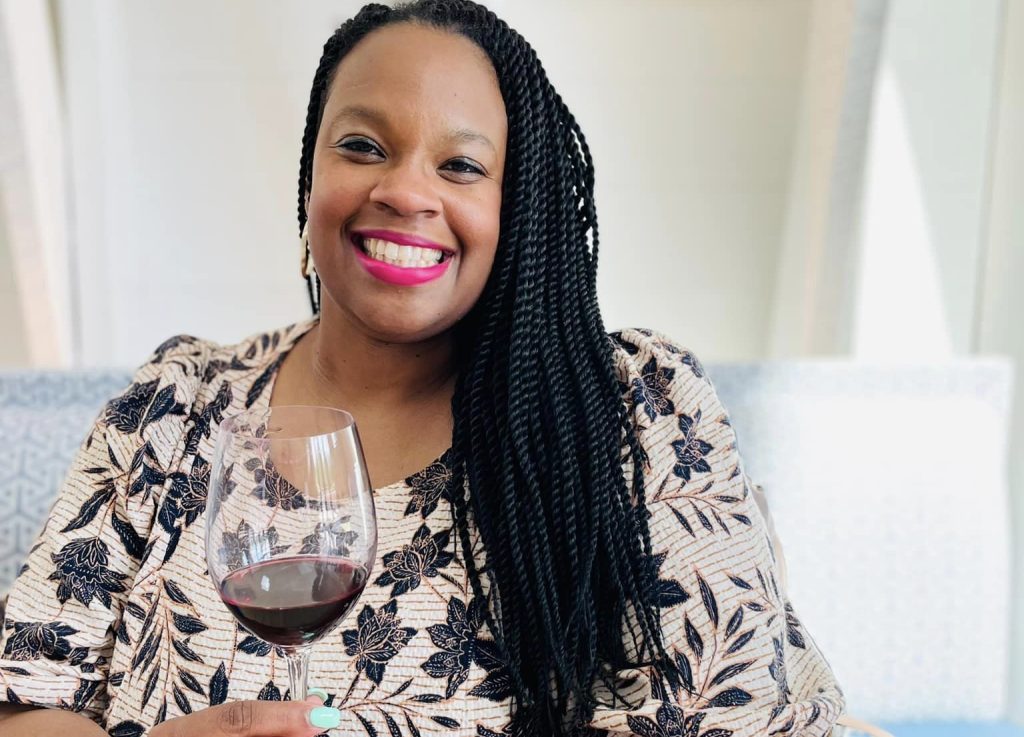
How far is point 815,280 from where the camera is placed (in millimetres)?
3184

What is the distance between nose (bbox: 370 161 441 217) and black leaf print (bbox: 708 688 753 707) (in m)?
0.60

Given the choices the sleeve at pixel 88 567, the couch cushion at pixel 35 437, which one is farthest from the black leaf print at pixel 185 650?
the couch cushion at pixel 35 437

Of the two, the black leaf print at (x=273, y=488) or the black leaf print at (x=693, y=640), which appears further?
the black leaf print at (x=693, y=640)

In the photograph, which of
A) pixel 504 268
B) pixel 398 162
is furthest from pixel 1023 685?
pixel 398 162

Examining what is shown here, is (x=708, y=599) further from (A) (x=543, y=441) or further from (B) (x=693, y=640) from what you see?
(A) (x=543, y=441)

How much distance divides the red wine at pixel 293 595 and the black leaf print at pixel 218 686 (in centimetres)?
39

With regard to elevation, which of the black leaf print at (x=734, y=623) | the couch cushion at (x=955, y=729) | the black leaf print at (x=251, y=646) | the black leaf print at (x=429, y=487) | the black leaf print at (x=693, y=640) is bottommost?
the couch cushion at (x=955, y=729)

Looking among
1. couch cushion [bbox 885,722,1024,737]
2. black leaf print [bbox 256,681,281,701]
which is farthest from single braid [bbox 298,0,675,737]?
couch cushion [bbox 885,722,1024,737]

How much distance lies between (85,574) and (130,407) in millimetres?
211

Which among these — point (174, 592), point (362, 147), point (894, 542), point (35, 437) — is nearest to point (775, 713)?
point (174, 592)

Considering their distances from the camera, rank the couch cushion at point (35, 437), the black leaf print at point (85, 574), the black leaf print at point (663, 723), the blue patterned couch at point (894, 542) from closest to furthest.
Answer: the black leaf print at point (663, 723), the black leaf print at point (85, 574), the couch cushion at point (35, 437), the blue patterned couch at point (894, 542)

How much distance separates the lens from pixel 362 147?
1.29 metres

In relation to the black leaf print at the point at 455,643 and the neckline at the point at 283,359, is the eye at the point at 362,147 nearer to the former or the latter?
the neckline at the point at 283,359

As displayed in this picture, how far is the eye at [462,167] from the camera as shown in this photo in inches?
50.7
